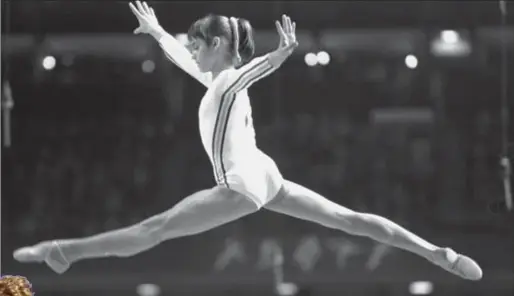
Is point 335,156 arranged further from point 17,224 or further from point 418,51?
point 17,224

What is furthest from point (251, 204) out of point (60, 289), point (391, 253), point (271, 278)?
point (60, 289)

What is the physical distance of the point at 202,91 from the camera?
386 cm

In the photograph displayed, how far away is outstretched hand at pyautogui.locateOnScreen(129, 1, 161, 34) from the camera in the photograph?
3.90 metres

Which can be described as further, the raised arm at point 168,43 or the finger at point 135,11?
the finger at point 135,11

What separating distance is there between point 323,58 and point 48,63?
4.09ft

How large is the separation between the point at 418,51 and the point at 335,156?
60cm

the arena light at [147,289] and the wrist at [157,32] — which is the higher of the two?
the wrist at [157,32]

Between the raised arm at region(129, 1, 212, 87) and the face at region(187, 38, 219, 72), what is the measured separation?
0.04 m

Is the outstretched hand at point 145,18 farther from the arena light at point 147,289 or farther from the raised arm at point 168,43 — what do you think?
the arena light at point 147,289

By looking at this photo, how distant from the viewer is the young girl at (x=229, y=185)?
3.65 meters

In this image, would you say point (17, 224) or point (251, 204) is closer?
point (251, 204)

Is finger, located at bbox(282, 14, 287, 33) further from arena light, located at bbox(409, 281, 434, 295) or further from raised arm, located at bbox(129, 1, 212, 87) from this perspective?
arena light, located at bbox(409, 281, 434, 295)

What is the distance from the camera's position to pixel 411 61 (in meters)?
3.97

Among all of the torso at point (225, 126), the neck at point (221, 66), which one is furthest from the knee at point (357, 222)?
the neck at point (221, 66)
